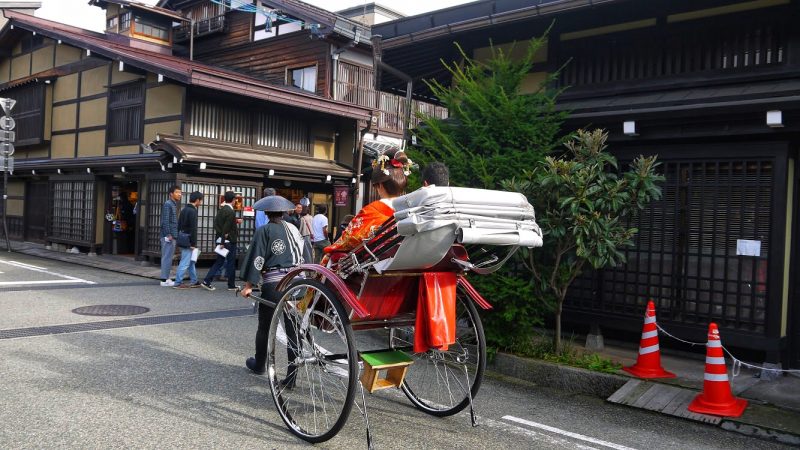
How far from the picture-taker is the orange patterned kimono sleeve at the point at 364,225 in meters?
4.39

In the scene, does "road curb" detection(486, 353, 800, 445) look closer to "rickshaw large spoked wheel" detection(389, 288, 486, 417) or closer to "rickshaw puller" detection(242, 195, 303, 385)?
"rickshaw large spoked wheel" detection(389, 288, 486, 417)

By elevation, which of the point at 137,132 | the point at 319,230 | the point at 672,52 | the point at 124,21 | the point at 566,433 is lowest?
the point at 566,433

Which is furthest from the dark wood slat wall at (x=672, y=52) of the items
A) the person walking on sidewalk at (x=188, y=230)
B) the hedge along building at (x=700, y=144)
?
the person walking on sidewalk at (x=188, y=230)

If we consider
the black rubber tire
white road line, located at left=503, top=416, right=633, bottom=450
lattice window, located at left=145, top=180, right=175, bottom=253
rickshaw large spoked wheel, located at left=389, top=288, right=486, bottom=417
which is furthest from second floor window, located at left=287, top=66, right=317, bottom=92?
white road line, located at left=503, top=416, right=633, bottom=450

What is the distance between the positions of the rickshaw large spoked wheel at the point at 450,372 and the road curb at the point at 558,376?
67 centimetres

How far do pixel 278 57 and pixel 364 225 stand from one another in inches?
717

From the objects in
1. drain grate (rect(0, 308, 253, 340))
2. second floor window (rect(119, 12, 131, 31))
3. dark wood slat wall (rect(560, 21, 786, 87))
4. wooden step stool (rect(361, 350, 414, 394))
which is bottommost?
drain grate (rect(0, 308, 253, 340))

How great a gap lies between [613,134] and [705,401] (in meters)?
3.44

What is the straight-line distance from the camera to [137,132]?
1677 cm

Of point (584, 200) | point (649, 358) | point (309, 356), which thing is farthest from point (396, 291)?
point (649, 358)

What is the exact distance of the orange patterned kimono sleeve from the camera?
439cm

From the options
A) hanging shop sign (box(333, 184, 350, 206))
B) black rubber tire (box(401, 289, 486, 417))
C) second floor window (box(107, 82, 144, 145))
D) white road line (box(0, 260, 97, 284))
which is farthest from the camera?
hanging shop sign (box(333, 184, 350, 206))

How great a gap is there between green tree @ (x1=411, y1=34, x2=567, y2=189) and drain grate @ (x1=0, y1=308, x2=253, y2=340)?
4.38 metres

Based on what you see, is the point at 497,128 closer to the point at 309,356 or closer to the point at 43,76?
the point at 309,356
